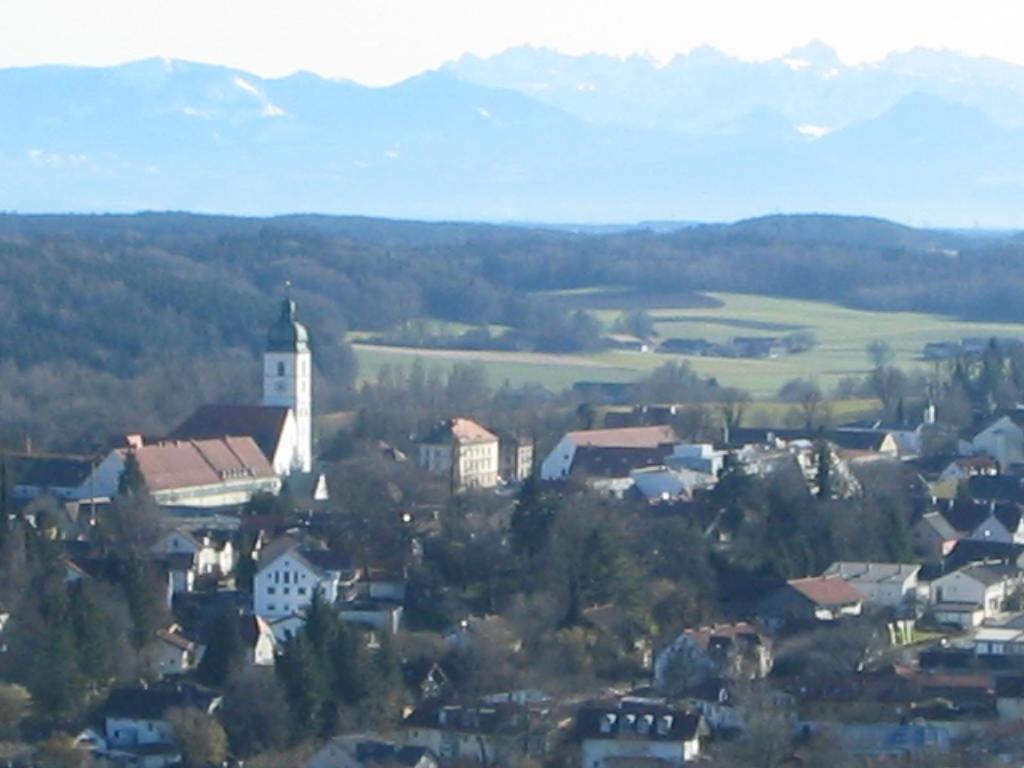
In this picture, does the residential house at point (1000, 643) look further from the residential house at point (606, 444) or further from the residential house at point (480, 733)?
the residential house at point (606, 444)

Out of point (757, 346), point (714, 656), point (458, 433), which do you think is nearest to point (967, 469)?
point (458, 433)

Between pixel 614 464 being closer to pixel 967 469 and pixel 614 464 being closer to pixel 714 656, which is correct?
pixel 967 469

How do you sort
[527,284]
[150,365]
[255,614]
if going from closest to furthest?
[255,614] → [150,365] → [527,284]

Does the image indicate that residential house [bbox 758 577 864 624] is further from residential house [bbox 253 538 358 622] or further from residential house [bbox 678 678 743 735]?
residential house [bbox 253 538 358 622]

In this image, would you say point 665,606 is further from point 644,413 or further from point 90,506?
point 644,413

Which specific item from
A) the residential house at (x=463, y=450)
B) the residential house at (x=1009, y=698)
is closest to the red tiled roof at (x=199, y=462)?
the residential house at (x=463, y=450)

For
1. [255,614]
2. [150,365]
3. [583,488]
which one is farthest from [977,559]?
[150,365]
